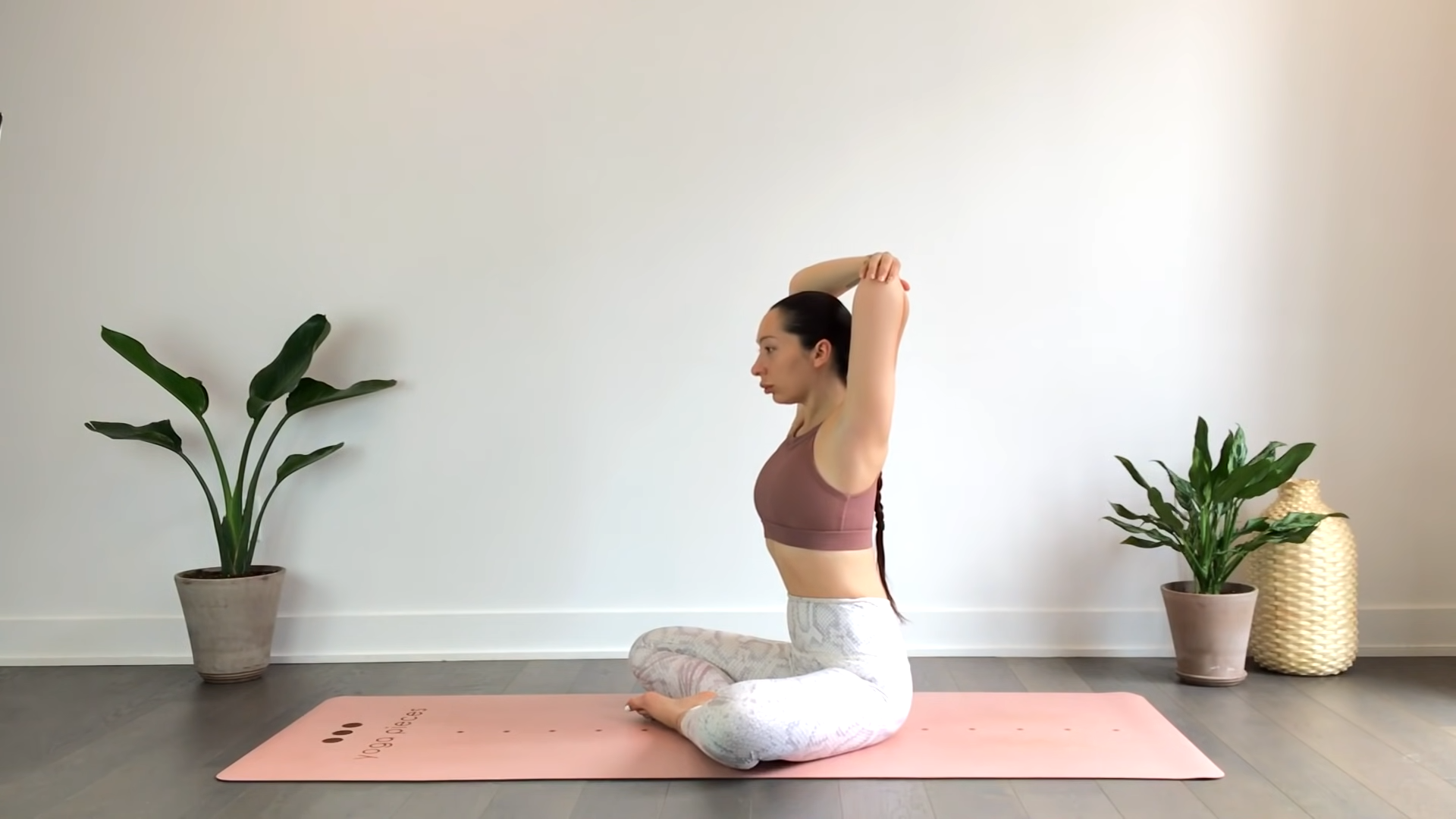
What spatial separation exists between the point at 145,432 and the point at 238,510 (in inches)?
12.6

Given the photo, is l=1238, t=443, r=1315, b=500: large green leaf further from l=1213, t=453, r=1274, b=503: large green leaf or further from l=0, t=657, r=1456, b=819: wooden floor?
l=0, t=657, r=1456, b=819: wooden floor

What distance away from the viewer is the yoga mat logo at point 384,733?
2430 mm

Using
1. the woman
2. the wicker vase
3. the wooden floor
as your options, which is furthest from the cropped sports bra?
the wicker vase

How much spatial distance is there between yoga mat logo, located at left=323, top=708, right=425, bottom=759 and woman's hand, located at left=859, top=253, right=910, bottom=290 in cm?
142

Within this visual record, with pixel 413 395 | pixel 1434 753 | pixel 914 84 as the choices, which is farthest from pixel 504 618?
pixel 1434 753

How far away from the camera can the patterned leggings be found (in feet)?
7.11

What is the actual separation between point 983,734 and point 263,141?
2.62 metres

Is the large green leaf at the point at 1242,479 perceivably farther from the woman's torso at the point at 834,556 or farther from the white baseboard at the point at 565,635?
the woman's torso at the point at 834,556

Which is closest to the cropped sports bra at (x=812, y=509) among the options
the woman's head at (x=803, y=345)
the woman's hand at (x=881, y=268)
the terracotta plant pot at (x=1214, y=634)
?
the woman's head at (x=803, y=345)

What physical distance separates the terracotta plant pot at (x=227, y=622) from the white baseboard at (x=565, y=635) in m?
0.23

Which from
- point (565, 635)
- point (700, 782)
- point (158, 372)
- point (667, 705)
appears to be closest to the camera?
point (700, 782)

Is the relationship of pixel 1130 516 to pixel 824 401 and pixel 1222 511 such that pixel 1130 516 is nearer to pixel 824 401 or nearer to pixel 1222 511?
pixel 1222 511

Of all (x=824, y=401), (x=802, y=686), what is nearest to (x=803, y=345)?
(x=824, y=401)

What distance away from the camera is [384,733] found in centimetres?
257
